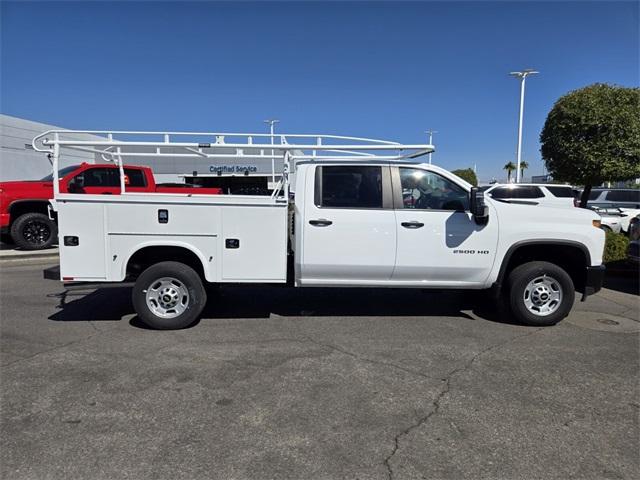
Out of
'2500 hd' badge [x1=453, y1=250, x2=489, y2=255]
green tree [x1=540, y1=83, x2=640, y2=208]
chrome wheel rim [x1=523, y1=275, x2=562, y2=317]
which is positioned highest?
green tree [x1=540, y1=83, x2=640, y2=208]

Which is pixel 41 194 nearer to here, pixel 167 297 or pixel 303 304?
pixel 167 297

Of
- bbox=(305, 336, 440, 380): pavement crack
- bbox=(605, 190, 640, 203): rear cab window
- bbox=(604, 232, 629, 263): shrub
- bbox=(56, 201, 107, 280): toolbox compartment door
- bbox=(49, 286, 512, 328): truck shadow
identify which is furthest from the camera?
bbox=(605, 190, 640, 203): rear cab window

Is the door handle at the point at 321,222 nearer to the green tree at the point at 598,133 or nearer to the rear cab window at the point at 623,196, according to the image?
the green tree at the point at 598,133

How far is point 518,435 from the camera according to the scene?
10.3 ft

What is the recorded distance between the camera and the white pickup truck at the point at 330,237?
5.00m

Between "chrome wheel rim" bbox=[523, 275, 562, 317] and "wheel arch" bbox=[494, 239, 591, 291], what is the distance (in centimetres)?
32

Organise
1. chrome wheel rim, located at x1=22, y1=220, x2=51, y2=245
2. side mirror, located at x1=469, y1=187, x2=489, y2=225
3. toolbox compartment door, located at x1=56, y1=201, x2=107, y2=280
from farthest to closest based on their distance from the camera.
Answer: chrome wheel rim, located at x1=22, y1=220, x2=51, y2=245 → side mirror, located at x1=469, y1=187, x2=489, y2=225 → toolbox compartment door, located at x1=56, y1=201, x2=107, y2=280

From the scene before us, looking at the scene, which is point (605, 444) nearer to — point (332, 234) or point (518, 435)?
point (518, 435)

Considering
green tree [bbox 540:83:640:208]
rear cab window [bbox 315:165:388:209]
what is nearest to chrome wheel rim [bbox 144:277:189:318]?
rear cab window [bbox 315:165:388:209]

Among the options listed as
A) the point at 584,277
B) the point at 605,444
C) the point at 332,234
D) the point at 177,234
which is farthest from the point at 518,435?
the point at 177,234

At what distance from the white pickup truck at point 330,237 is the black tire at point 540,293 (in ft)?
0.04

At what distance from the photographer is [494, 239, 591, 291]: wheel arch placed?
5.32 metres

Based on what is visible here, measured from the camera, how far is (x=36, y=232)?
1093cm

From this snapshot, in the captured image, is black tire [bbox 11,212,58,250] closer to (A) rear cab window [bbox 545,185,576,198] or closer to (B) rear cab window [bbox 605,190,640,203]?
(A) rear cab window [bbox 545,185,576,198]
